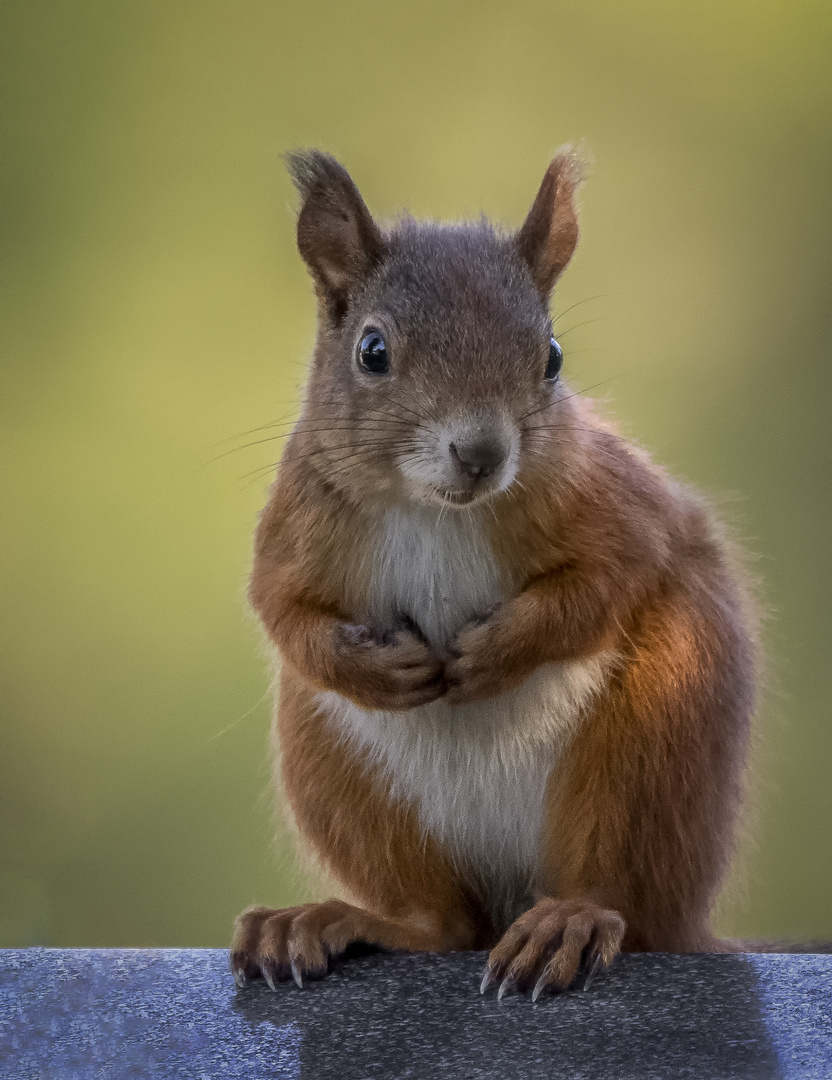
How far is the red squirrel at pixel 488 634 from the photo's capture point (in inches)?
58.9

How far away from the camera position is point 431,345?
57.1 inches

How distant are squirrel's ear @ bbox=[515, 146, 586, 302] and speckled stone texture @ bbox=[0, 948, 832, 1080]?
78 cm

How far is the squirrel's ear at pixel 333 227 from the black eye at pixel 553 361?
0.76 ft

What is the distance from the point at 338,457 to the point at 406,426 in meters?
0.14

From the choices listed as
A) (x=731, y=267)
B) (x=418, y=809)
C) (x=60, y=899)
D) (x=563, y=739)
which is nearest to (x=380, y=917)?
(x=418, y=809)

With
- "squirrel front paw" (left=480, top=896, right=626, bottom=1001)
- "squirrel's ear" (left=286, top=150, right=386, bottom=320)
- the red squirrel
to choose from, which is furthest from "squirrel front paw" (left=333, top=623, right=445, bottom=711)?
"squirrel's ear" (left=286, top=150, right=386, bottom=320)

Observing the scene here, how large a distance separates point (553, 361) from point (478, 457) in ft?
0.67

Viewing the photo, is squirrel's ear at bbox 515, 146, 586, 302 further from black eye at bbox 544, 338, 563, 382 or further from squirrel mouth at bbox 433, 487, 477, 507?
squirrel mouth at bbox 433, 487, 477, 507

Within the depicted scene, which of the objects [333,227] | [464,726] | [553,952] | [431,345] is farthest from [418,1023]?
[333,227]

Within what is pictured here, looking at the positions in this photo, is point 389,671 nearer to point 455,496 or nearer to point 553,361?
point 455,496

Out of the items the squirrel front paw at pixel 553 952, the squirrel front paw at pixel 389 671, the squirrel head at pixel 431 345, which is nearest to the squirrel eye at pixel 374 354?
the squirrel head at pixel 431 345

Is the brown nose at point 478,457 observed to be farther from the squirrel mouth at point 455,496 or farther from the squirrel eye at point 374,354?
the squirrel eye at point 374,354

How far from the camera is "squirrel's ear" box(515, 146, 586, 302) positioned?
1.55 meters

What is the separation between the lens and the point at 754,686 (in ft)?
5.77
